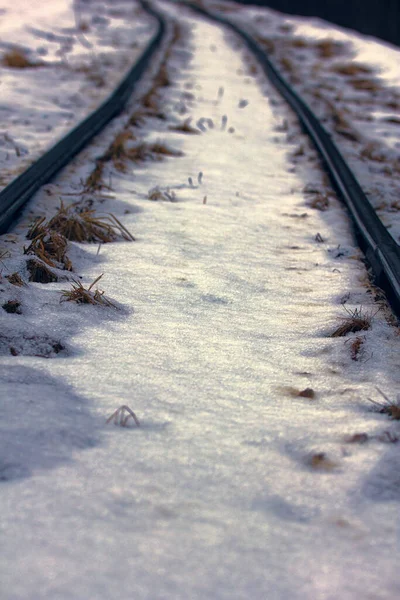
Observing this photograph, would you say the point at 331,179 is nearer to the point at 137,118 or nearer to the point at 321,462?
the point at 137,118

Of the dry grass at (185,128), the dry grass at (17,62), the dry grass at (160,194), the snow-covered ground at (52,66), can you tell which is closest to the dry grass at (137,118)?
the dry grass at (185,128)

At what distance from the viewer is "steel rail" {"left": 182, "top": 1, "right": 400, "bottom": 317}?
326 cm

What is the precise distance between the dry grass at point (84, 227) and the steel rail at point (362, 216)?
142 centimetres

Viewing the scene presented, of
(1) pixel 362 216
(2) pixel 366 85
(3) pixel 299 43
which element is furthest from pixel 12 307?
(3) pixel 299 43

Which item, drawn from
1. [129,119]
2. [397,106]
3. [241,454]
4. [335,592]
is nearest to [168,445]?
[241,454]

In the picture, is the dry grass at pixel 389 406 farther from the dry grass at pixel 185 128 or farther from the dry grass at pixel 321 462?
the dry grass at pixel 185 128

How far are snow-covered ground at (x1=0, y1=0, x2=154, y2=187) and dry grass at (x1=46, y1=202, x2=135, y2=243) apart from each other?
3.59 ft

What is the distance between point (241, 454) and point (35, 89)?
8162 mm

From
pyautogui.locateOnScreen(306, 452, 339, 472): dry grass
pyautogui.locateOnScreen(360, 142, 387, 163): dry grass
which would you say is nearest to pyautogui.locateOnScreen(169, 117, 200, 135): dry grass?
pyautogui.locateOnScreen(360, 142, 387, 163): dry grass

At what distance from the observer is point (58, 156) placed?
17.1 feet

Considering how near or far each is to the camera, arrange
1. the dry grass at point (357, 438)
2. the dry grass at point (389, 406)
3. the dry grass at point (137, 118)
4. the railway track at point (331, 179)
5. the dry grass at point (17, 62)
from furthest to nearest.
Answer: the dry grass at point (17, 62), the dry grass at point (137, 118), the railway track at point (331, 179), the dry grass at point (389, 406), the dry grass at point (357, 438)

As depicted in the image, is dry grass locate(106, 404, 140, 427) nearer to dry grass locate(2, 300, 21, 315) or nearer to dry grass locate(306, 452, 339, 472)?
dry grass locate(306, 452, 339, 472)

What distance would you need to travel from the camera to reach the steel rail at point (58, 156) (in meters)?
3.97

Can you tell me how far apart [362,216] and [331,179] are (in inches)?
54.4
